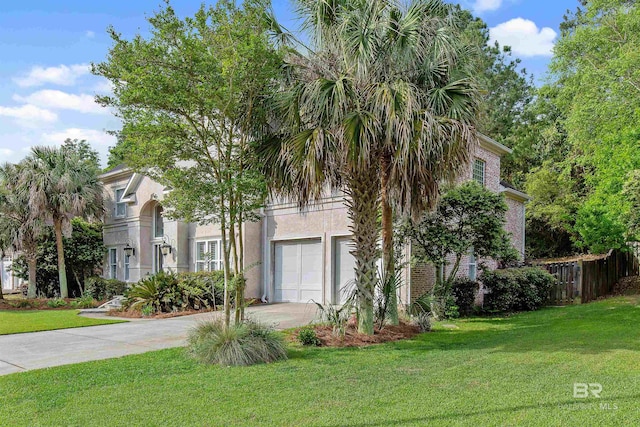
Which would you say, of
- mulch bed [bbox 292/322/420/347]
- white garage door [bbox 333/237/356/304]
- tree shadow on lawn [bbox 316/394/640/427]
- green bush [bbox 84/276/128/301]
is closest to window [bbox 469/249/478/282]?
white garage door [bbox 333/237/356/304]

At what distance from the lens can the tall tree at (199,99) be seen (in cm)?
847

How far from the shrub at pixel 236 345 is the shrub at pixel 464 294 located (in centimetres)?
753

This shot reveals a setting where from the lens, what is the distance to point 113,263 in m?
25.7

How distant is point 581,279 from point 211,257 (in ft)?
46.4

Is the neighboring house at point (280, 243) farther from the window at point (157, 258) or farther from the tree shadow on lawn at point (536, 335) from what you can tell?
the tree shadow on lawn at point (536, 335)

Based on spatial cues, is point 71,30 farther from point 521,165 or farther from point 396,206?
point 521,165

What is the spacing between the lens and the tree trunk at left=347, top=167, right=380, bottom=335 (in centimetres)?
1040

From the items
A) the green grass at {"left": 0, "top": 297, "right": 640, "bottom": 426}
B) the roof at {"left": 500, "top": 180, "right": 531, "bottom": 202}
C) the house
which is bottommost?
the house

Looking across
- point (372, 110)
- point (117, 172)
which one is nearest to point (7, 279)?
point (117, 172)

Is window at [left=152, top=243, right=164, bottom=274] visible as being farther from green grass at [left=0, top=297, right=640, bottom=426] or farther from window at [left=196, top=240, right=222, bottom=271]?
green grass at [left=0, top=297, right=640, bottom=426]

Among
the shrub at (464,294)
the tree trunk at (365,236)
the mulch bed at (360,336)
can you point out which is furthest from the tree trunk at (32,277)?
the shrub at (464,294)

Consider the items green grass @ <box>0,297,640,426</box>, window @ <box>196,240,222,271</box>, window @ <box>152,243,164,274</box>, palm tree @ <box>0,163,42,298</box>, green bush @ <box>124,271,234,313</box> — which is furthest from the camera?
window @ <box>152,243,164,274</box>

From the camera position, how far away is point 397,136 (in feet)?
30.1

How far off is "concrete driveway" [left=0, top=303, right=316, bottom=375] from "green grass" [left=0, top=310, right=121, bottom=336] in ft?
2.44
